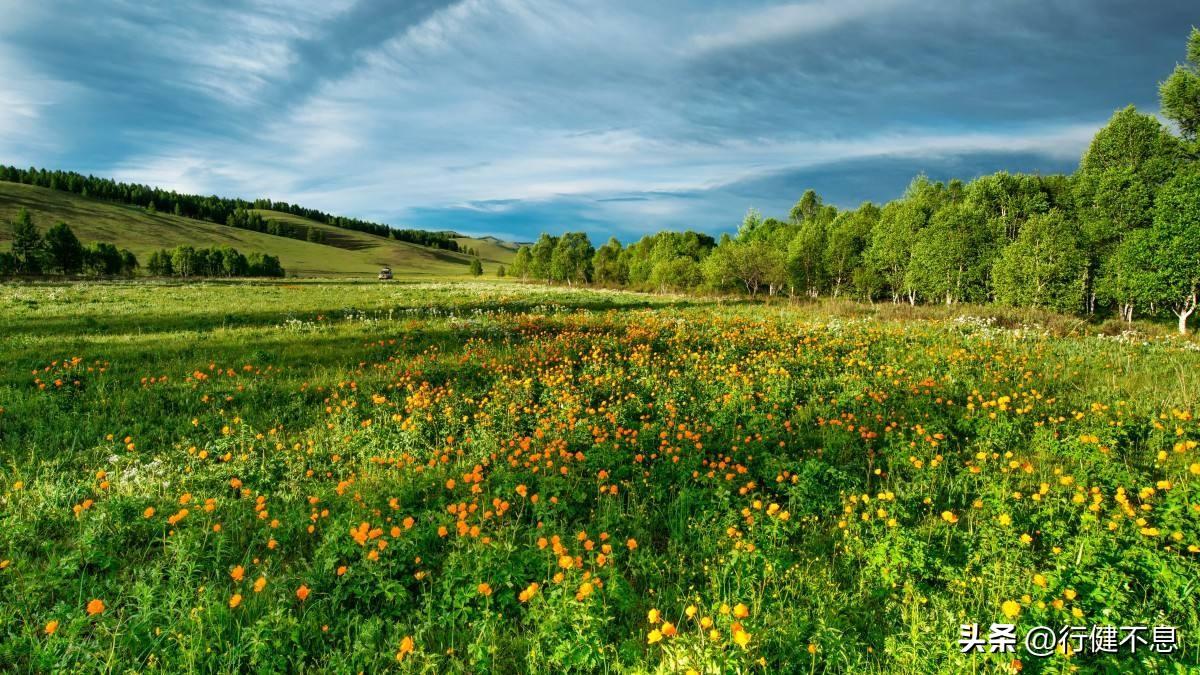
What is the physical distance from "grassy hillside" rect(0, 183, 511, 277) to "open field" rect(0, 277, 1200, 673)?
127657 millimetres

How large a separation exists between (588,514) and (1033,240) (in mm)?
36431

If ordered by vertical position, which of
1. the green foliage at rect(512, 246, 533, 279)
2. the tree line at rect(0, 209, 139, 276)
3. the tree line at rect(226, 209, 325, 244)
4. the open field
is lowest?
the open field

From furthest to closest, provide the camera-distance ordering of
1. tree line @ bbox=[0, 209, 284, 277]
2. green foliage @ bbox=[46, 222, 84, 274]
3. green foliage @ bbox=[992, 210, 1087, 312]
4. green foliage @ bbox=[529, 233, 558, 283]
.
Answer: green foliage @ bbox=[529, 233, 558, 283] < green foliage @ bbox=[46, 222, 84, 274] < tree line @ bbox=[0, 209, 284, 277] < green foliage @ bbox=[992, 210, 1087, 312]

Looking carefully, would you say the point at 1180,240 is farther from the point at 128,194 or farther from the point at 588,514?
the point at 128,194

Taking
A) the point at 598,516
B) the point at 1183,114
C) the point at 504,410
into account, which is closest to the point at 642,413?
the point at 504,410

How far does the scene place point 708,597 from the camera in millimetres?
4070

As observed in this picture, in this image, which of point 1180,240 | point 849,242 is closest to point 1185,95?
point 1180,240

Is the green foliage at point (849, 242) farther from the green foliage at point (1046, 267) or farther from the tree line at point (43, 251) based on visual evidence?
Result: the tree line at point (43, 251)

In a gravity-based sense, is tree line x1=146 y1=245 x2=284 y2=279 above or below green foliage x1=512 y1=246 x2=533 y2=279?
below

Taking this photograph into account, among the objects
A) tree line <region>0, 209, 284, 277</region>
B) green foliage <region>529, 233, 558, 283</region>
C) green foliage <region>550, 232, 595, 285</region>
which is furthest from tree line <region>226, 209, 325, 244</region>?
green foliage <region>550, 232, 595, 285</region>

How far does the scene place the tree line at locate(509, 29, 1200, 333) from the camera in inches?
896

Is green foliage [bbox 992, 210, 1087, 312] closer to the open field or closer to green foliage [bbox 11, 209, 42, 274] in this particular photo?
the open field

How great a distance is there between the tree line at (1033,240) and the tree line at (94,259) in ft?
302

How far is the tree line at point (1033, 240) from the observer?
2277 centimetres
